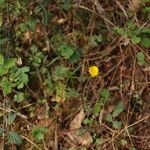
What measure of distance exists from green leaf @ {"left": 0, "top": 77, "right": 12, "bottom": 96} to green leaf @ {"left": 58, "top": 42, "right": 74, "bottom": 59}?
453 mm

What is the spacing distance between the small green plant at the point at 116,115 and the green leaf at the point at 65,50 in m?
0.49

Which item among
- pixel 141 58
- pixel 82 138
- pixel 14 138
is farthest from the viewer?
pixel 141 58

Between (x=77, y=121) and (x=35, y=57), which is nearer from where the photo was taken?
(x=77, y=121)

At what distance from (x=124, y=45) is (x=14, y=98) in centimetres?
87

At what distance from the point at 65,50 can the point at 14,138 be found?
28.5 inches

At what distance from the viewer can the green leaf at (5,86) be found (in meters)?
2.86

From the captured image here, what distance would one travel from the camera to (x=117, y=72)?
3102 mm

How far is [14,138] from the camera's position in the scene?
2.81m

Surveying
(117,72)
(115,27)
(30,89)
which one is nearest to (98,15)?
(115,27)

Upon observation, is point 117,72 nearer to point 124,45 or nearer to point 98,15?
point 124,45

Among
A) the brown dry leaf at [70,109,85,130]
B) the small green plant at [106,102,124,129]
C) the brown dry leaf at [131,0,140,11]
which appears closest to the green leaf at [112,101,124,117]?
the small green plant at [106,102,124,129]

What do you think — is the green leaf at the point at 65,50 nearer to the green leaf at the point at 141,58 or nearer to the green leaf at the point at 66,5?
the green leaf at the point at 66,5

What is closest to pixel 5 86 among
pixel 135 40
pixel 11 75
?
pixel 11 75

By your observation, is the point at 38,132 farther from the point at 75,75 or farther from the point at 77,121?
the point at 75,75
